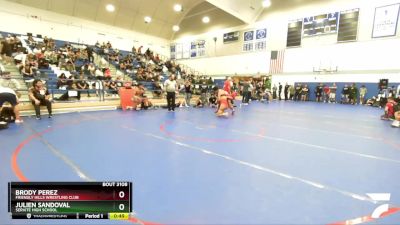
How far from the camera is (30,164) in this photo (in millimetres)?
3605

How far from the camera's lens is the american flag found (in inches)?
800

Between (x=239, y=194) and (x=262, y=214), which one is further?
(x=239, y=194)

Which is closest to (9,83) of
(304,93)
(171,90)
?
(171,90)

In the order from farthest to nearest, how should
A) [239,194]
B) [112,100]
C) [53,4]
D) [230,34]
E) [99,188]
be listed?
[230,34] < [53,4] < [112,100] < [239,194] < [99,188]

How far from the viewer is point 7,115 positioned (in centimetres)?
686

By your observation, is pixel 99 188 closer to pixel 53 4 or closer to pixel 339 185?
pixel 339 185

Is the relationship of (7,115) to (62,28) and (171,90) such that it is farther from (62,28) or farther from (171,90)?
(62,28)

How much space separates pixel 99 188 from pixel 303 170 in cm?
293

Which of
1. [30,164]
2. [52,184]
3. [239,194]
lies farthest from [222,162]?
[30,164]

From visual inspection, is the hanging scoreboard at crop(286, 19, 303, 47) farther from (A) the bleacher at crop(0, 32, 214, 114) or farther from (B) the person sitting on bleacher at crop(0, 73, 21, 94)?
(B) the person sitting on bleacher at crop(0, 73, 21, 94)

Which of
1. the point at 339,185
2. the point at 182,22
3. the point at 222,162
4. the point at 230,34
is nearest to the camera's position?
the point at 339,185
